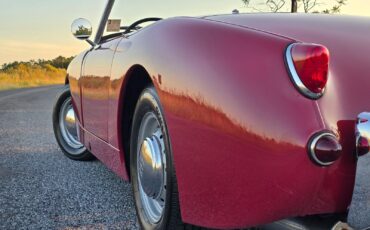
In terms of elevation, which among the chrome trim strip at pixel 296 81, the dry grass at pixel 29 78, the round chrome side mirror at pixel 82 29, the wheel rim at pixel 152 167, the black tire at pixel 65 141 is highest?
the chrome trim strip at pixel 296 81

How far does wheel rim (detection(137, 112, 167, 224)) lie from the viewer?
7.60 feet

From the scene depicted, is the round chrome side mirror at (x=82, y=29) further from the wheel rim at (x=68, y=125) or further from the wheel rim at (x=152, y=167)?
the wheel rim at (x=152, y=167)

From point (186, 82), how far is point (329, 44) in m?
0.56

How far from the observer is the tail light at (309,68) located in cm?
162

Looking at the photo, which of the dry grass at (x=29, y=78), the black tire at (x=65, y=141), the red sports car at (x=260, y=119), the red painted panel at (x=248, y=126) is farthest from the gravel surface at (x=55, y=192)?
the dry grass at (x=29, y=78)

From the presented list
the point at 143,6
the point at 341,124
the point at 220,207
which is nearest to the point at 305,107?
the point at 341,124

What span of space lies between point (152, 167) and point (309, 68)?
3.31 feet

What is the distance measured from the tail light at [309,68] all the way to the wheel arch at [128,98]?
37.8 inches

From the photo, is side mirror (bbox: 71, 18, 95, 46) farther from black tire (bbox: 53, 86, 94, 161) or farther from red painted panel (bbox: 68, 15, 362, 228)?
red painted panel (bbox: 68, 15, 362, 228)

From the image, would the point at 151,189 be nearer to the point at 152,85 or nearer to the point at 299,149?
the point at 152,85

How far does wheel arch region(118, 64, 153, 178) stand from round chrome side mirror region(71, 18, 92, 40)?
1697 mm

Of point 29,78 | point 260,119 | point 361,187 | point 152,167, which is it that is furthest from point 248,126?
point 29,78

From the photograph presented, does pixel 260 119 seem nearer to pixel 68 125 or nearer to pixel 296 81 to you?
pixel 296 81

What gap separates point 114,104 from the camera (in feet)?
9.07
